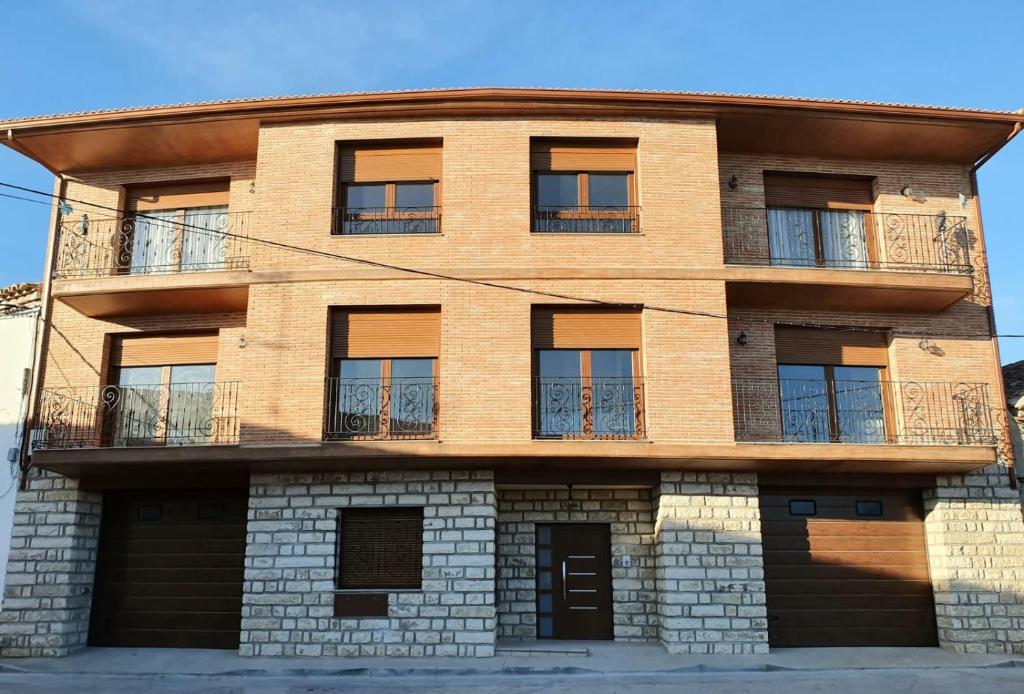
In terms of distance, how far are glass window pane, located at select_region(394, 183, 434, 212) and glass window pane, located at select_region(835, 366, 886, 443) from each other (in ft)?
22.1

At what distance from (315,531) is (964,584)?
9.12 meters

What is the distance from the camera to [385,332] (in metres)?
12.1

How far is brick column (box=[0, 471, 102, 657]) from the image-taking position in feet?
38.6

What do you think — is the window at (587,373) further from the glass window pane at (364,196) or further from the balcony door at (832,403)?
the glass window pane at (364,196)

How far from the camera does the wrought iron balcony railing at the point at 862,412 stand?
1227cm

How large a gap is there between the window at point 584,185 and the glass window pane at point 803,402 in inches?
130

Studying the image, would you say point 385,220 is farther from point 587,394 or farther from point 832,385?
point 832,385

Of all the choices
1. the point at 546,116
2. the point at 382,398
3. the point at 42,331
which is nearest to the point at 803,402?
the point at 546,116

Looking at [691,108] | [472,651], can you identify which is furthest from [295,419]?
[691,108]

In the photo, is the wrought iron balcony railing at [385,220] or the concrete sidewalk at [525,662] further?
the wrought iron balcony railing at [385,220]

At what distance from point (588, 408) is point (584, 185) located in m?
3.44

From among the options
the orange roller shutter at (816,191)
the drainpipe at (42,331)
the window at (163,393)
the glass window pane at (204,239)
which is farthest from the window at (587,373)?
the drainpipe at (42,331)

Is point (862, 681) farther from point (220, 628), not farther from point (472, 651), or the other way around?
point (220, 628)

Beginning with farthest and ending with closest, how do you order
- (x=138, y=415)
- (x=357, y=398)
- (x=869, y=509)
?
(x=138, y=415), (x=869, y=509), (x=357, y=398)
